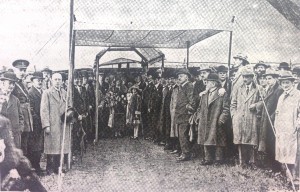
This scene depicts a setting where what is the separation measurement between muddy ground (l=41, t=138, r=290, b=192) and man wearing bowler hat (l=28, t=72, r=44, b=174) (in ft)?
0.86

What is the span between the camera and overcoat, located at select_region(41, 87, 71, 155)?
3584 millimetres

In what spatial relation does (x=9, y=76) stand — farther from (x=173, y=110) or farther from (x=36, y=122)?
(x=173, y=110)

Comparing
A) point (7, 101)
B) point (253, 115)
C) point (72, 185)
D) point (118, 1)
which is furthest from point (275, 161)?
point (7, 101)

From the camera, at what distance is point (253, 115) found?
3.62m

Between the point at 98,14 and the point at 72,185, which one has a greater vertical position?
the point at 98,14

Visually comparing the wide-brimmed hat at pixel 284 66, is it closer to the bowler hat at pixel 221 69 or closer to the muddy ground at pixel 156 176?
the bowler hat at pixel 221 69

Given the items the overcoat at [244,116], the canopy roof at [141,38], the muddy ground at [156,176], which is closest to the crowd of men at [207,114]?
the overcoat at [244,116]

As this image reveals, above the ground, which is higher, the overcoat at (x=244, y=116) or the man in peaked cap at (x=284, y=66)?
the man in peaked cap at (x=284, y=66)

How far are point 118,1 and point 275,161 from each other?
2.09 m

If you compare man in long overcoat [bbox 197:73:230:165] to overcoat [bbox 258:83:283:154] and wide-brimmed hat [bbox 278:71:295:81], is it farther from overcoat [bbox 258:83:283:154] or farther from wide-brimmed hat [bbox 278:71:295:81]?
wide-brimmed hat [bbox 278:71:295:81]

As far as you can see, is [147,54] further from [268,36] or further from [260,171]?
[260,171]

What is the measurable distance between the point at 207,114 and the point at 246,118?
0.39m

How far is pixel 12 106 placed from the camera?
330 cm

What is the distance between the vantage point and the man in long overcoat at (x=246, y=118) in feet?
11.9
